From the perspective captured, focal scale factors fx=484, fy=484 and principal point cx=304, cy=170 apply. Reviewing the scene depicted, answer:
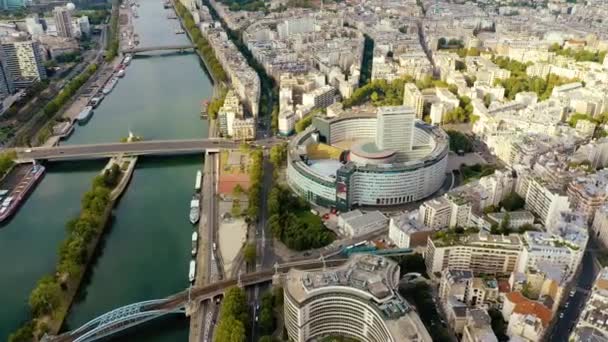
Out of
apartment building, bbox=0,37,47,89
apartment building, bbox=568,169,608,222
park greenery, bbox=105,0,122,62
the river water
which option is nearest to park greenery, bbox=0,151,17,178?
the river water

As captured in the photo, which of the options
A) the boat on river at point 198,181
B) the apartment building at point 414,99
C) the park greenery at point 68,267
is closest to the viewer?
the park greenery at point 68,267

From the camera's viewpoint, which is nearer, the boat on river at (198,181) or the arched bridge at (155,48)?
the boat on river at (198,181)

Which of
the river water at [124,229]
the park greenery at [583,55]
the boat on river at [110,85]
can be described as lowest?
the river water at [124,229]

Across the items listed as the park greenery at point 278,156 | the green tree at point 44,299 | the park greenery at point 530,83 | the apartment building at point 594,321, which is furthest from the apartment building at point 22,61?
the apartment building at point 594,321

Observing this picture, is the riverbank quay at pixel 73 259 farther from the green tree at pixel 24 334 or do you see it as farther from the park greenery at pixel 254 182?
the park greenery at pixel 254 182

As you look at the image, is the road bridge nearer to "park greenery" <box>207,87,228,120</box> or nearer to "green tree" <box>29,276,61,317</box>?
"park greenery" <box>207,87,228,120</box>

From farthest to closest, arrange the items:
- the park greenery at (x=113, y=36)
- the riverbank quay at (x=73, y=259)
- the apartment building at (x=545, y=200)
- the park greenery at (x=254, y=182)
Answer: the park greenery at (x=113, y=36)
the park greenery at (x=254, y=182)
the apartment building at (x=545, y=200)
the riverbank quay at (x=73, y=259)
